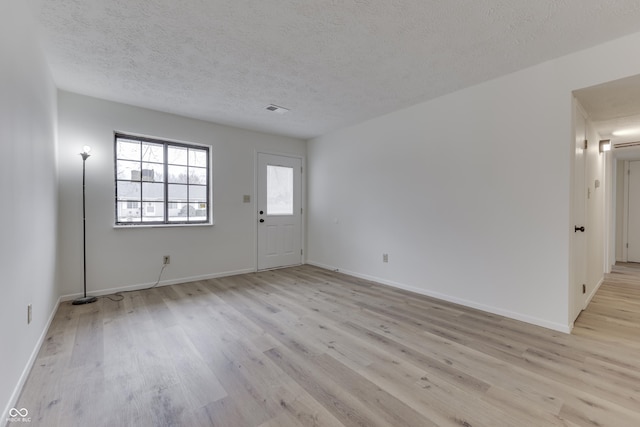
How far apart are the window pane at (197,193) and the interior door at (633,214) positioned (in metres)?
8.47

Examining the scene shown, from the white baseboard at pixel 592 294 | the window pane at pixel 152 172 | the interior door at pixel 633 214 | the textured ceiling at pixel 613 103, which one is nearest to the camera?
the textured ceiling at pixel 613 103

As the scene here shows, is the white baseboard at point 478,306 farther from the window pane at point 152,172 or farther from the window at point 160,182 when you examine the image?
the window pane at point 152,172

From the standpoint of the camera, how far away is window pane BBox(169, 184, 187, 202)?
4211mm

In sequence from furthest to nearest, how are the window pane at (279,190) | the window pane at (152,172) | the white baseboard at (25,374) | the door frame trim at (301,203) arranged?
1. the window pane at (279,190)
2. the door frame trim at (301,203)
3. the window pane at (152,172)
4. the white baseboard at (25,374)

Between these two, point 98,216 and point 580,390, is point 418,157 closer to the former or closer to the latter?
point 580,390

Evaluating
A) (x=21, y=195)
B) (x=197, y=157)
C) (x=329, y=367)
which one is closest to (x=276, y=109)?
(x=197, y=157)

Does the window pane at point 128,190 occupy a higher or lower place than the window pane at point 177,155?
lower

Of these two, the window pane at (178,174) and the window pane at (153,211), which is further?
the window pane at (178,174)

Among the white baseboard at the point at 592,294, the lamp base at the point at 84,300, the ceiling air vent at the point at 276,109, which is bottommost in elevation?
the white baseboard at the point at 592,294

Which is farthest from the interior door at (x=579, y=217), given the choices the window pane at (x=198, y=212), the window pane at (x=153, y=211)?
the window pane at (x=153, y=211)

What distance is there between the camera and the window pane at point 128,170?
3795 millimetres

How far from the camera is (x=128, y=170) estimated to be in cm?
386

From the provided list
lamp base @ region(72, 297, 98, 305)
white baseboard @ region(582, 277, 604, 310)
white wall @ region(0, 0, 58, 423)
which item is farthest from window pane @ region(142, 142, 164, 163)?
white baseboard @ region(582, 277, 604, 310)

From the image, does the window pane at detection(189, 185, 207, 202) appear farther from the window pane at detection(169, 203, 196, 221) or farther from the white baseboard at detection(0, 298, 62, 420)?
the white baseboard at detection(0, 298, 62, 420)
